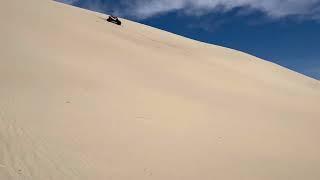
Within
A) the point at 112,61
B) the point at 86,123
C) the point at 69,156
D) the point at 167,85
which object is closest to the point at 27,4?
the point at 112,61

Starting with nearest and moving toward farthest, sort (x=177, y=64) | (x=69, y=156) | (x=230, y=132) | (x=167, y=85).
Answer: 1. (x=69, y=156)
2. (x=230, y=132)
3. (x=167, y=85)
4. (x=177, y=64)

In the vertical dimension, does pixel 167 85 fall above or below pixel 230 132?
above

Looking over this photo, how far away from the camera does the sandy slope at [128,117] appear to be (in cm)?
650

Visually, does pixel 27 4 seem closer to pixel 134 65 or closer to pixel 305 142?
pixel 134 65

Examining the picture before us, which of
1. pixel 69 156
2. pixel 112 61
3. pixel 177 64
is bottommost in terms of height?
pixel 69 156

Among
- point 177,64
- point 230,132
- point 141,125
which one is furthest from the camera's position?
point 177,64

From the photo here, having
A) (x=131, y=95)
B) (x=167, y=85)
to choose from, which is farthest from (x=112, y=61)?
(x=131, y=95)

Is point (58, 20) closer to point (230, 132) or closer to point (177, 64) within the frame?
point (177, 64)

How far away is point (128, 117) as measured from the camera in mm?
8742

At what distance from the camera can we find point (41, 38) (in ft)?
44.4

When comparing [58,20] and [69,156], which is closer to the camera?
[69,156]

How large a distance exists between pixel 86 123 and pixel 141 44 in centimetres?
1169

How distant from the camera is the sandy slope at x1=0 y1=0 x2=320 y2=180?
21.3ft

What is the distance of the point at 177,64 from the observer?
16.8m
